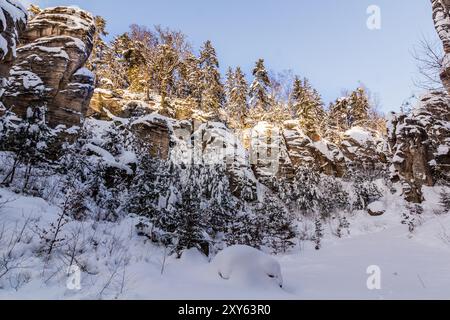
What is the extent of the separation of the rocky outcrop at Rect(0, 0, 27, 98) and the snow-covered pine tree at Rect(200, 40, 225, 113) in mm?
20261

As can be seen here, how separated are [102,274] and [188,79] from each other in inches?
1168

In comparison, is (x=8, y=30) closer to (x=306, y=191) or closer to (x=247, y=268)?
(x=247, y=268)

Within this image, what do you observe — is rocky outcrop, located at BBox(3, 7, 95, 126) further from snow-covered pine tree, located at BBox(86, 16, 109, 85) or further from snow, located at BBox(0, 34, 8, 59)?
snow-covered pine tree, located at BBox(86, 16, 109, 85)

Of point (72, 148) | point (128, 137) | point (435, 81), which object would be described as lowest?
point (72, 148)

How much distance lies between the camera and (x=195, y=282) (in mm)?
5000

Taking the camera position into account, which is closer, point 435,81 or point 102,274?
point 102,274

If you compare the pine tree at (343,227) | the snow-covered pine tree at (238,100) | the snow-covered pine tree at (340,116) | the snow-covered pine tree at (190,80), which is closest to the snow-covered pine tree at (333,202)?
the pine tree at (343,227)

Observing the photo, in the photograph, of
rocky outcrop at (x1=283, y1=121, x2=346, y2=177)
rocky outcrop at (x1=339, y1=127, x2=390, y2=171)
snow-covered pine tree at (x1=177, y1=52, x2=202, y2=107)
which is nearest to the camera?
rocky outcrop at (x1=283, y1=121, x2=346, y2=177)

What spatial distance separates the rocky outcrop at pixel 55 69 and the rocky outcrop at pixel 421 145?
705 inches

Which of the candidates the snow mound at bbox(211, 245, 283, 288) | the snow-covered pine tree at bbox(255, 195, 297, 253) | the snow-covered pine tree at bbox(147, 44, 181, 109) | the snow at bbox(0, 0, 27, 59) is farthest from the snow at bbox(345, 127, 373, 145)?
the snow at bbox(0, 0, 27, 59)

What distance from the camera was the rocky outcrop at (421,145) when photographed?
596 inches

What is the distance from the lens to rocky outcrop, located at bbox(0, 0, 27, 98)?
7.16 meters

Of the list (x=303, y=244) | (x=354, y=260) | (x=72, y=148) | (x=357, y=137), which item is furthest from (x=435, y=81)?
(x=357, y=137)
